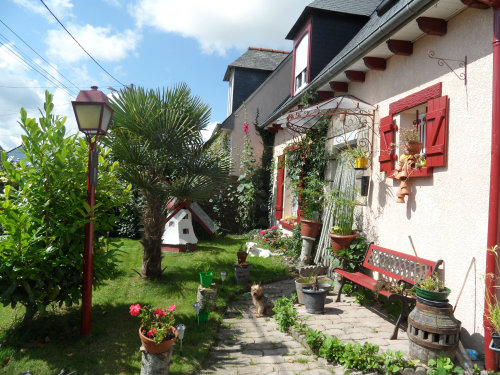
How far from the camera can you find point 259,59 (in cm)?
1469

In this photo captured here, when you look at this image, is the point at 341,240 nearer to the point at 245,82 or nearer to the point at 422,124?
the point at 422,124

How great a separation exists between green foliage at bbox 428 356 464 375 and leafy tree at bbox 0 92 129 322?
3795 mm

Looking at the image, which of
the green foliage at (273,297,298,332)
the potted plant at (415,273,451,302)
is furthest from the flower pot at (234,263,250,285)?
the potted plant at (415,273,451,302)

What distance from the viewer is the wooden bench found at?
3.79 meters

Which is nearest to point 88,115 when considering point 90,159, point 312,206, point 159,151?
point 90,159

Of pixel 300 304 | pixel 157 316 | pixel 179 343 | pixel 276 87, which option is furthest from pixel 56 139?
pixel 276 87

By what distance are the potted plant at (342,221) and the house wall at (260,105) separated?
6.05m

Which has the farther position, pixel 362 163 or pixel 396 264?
pixel 362 163

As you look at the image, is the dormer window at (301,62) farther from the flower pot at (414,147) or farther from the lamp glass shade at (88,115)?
the lamp glass shade at (88,115)

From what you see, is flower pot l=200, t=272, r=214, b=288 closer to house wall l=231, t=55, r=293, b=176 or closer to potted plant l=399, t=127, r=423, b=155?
potted plant l=399, t=127, r=423, b=155

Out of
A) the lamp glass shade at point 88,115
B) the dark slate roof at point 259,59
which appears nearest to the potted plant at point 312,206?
the lamp glass shade at point 88,115

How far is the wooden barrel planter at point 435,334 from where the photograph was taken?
313 cm

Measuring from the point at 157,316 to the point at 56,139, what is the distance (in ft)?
7.74

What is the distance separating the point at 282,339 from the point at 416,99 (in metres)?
3.49
